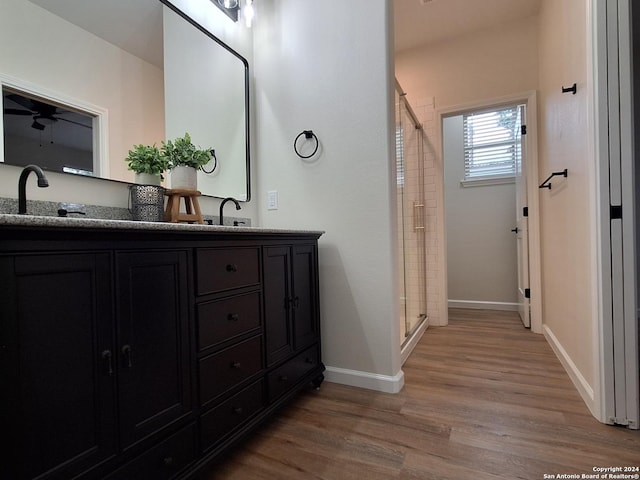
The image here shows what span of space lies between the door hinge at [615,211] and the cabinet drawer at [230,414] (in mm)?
1708

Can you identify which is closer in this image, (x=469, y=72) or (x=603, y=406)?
(x=603, y=406)

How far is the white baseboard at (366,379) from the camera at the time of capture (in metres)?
1.90

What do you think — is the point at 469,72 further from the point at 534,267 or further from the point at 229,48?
the point at 229,48

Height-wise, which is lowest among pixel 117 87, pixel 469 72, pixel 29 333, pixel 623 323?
pixel 623 323

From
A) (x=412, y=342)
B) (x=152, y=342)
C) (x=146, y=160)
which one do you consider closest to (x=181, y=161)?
(x=146, y=160)

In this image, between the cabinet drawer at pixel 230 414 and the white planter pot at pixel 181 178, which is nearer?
the cabinet drawer at pixel 230 414

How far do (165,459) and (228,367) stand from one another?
34 cm

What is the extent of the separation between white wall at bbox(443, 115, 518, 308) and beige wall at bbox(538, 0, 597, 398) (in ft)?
3.51

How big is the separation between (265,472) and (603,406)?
4.95ft

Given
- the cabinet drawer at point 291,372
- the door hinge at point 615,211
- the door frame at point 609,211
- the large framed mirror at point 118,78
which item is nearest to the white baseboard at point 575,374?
the door frame at point 609,211

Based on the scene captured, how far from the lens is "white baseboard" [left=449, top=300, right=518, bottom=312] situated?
390 cm

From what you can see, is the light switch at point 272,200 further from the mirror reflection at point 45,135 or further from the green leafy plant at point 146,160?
the mirror reflection at point 45,135

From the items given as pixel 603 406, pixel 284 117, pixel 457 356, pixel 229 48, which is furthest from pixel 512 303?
pixel 229 48

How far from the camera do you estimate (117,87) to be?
1.47m
